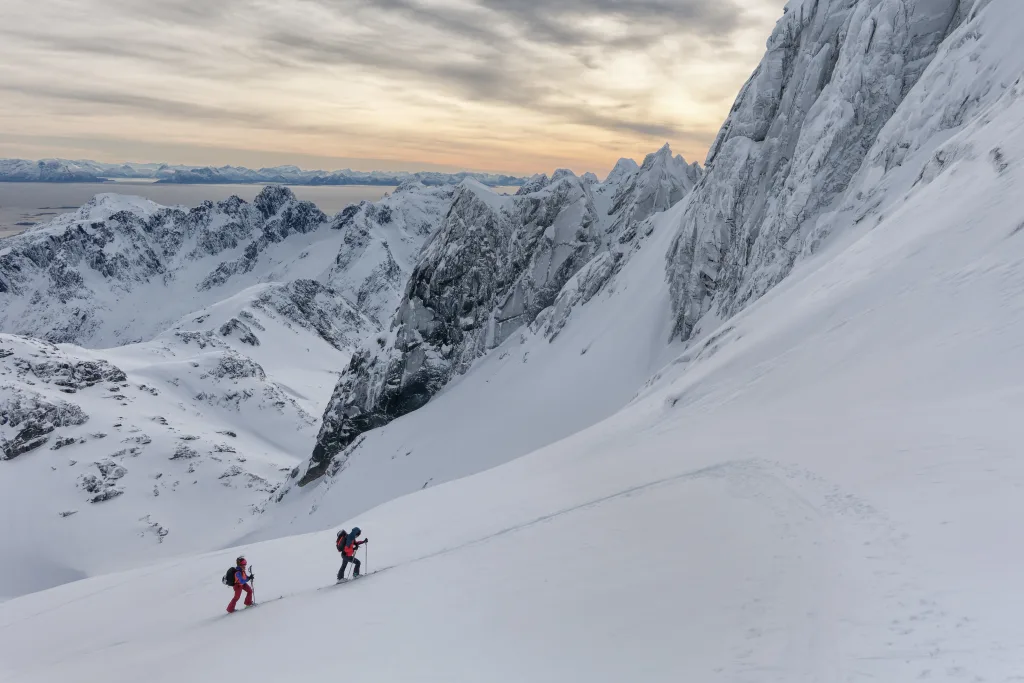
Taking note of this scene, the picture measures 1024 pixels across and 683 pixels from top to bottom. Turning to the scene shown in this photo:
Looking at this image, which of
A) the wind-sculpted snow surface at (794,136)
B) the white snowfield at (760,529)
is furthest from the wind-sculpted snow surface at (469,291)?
the white snowfield at (760,529)

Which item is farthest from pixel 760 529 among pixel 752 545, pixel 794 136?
pixel 794 136

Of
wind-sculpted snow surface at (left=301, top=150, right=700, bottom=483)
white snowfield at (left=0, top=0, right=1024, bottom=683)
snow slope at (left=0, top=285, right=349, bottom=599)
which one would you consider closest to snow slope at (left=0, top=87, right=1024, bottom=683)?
white snowfield at (left=0, top=0, right=1024, bottom=683)

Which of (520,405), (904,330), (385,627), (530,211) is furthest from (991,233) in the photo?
(530,211)

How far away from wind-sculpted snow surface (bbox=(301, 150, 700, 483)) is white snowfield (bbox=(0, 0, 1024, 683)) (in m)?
61.1

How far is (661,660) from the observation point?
8.79m

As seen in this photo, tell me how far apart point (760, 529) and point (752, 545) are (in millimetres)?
792

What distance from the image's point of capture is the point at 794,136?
163 feet

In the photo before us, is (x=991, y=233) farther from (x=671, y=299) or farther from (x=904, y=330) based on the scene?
(x=671, y=299)

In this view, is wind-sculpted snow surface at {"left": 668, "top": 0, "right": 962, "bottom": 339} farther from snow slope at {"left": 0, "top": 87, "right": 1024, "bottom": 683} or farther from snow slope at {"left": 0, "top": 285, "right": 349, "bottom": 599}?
snow slope at {"left": 0, "top": 285, "right": 349, "bottom": 599}

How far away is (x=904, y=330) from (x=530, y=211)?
283 ft

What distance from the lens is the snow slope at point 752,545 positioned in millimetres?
8633

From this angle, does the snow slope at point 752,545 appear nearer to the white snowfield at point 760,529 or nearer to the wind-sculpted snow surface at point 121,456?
the white snowfield at point 760,529

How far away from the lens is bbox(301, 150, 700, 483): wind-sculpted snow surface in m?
94.0

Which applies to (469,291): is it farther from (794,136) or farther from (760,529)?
(760,529)
